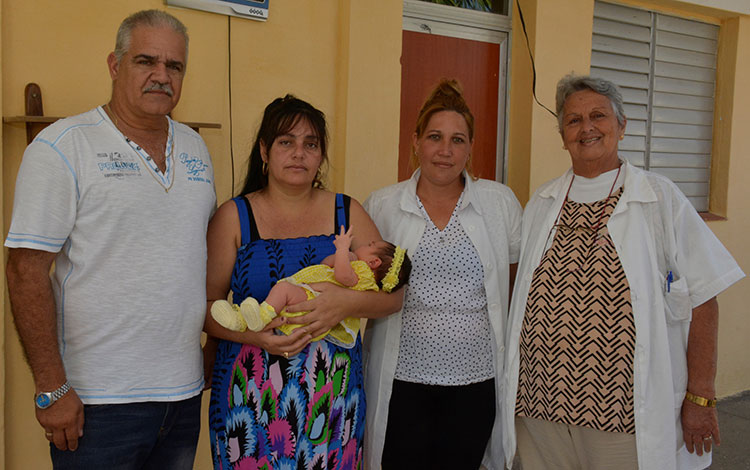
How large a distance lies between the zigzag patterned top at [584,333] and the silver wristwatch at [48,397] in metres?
1.62

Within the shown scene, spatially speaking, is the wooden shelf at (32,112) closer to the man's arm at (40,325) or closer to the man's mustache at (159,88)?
the man's mustache at (159,88)

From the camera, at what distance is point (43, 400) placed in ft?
6.02

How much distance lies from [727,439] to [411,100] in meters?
3.42

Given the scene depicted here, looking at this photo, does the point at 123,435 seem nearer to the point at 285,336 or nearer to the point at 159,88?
the point at 285,336

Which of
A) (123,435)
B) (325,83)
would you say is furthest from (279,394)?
(325,83)

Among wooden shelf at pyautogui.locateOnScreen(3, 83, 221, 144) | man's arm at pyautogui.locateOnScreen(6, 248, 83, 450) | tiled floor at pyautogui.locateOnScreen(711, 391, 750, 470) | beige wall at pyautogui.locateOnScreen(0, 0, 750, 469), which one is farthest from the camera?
tiled floor at pyautogui.locateOnScreen(711, 391, 750, 470)

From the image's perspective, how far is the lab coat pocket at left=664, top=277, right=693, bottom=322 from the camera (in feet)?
7.54

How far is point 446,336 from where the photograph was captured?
8.34 ft

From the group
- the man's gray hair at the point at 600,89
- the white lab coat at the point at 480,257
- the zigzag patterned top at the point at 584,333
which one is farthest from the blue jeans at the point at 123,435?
the man's gray hair at the point at 600,89

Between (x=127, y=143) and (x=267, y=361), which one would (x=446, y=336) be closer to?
(x=267, y=361)

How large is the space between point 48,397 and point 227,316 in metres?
0.55

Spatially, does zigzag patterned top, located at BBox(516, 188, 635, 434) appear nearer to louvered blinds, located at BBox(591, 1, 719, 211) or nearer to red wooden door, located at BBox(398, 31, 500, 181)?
red wooden door, located at BBox(398, 31, 500, 181)

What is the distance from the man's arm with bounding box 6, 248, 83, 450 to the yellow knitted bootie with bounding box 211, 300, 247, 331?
0.47 m

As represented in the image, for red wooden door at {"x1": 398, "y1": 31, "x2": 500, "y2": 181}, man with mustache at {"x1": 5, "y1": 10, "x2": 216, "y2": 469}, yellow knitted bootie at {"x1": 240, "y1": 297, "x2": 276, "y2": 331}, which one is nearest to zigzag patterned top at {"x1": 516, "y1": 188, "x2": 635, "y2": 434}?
yellow knitted bootie at {"x1": 240, "y1": 297, "x2": 276, "y2": 331}
